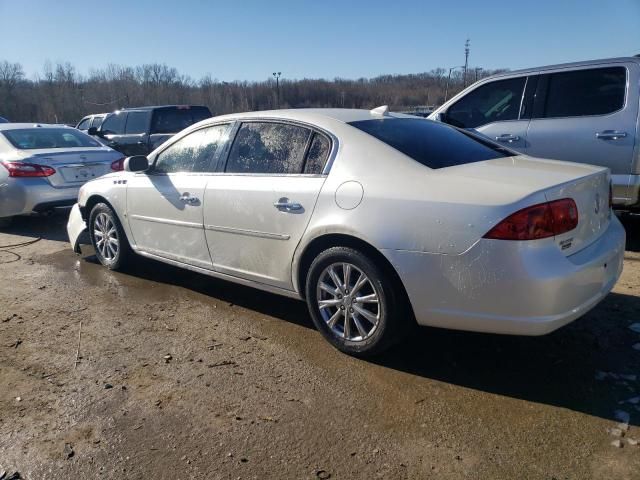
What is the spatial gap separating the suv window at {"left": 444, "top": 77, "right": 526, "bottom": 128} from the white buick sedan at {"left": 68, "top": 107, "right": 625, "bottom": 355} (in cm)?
226

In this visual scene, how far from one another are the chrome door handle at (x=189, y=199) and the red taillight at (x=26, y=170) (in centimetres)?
374

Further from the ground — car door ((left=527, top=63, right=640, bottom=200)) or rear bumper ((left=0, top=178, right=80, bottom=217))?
car door ((left=527, top=63, right=640, bottom=200))

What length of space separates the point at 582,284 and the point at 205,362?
227cm

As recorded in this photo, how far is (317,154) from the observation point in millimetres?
3424

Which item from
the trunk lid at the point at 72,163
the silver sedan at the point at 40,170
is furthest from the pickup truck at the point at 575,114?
the silver sedan at the point at 40,170

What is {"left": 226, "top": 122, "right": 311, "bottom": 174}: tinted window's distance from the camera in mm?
3566

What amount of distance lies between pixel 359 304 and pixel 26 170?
5.74m

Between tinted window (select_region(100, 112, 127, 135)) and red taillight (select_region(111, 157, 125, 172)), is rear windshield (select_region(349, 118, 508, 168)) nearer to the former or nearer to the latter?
red taillight (select_region(111, 157, 125, 172))

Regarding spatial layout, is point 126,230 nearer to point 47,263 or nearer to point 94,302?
point 94,302

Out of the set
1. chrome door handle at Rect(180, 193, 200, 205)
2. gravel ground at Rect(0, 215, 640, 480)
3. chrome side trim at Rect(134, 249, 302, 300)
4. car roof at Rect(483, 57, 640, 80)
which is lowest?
gravel ground at Rect(0, 215, 640, 480)

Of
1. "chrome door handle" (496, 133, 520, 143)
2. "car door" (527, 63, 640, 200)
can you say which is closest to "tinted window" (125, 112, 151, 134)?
"chrome door handle" (496, 133, 520, 143)

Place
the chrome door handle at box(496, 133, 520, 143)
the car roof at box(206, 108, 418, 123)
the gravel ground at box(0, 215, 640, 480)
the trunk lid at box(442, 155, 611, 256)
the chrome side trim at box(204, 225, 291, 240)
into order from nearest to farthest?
1. the gravel ground at box(0, 215, 640, 480)
2. the trunk lid at box(442, 155, 611, 256)
3. the chrome side trim at box(204, 225, 291, 240)
4. the car roof at box(206, 108, 418, 123)
5. the chrome door handle at box(496, 133, 520, 143)

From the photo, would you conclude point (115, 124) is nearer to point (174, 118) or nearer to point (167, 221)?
point (174, 118)

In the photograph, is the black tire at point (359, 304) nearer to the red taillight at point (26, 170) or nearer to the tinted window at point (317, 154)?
the tinted window at point (317, 154)
